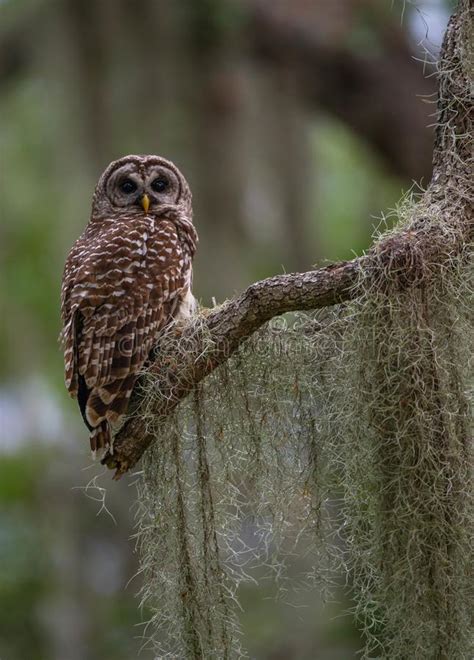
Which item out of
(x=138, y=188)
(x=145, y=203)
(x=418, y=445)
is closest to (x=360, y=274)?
(x=418, y=445)

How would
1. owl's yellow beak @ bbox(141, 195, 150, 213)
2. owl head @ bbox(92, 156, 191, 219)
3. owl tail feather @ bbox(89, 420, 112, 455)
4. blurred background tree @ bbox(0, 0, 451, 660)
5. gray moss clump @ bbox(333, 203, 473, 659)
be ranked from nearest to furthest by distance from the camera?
gray moss clump @ bbox(333, 203, 473, 659) → owl tail feather @ bbox(89, 420, 112, 455) → owl's yellow beak @ bbox(141, 195, 150, 213) → owl head @ bbox(92, 156, 191, 219) → blurred background tree @ bbox(0, 0, 451, 660)

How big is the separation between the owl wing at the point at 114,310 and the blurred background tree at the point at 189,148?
91.6 inches

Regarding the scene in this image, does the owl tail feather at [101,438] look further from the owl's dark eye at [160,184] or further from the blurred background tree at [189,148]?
the blurred background tree at [189,148]

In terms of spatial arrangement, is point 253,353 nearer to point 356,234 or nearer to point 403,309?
point 403,309

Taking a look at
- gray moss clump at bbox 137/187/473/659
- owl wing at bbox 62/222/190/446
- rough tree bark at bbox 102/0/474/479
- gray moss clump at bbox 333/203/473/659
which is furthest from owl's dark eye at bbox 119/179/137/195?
gray moss clump at bbox 333/203/473/659

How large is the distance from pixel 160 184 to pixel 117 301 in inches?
35.9

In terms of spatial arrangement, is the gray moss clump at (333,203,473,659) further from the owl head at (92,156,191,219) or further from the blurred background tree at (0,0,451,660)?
the blurred background tree at (0,0,451,660)

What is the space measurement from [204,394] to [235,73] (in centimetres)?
430

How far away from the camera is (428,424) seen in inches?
120

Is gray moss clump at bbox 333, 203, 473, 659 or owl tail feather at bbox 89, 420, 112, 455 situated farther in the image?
owl tail feather at bbox 89, 420, 112, 455

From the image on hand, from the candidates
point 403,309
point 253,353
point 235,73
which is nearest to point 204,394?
point 253,353

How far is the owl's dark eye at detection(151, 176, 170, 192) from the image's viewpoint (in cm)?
468

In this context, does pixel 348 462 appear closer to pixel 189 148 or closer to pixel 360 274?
pixel 360 274

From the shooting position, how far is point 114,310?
3.91m
